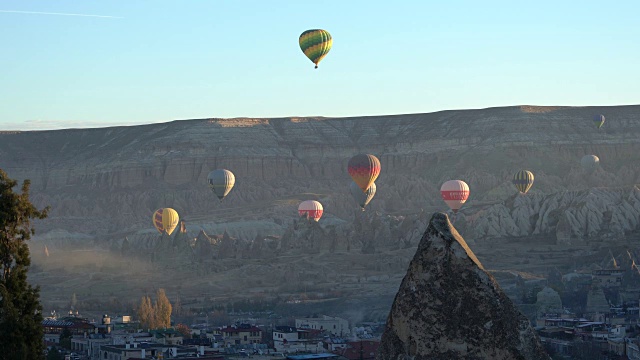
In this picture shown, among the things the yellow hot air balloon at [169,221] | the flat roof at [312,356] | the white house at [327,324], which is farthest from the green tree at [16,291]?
the yellow hot air balloon at [169,221]

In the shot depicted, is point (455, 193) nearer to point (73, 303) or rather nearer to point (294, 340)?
point (73, 303)

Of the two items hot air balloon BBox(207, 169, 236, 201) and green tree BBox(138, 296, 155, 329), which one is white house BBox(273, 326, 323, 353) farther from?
hot air balloon BBox(207, 169, 236, 201)

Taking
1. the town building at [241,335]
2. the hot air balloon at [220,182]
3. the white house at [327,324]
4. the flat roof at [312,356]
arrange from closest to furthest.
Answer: the flat roof at [312,356] → the town building at [241,335] → the white house at [327,324] → the hot air balloon at [220,182]

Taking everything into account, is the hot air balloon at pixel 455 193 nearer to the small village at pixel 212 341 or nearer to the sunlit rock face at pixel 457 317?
the small village at pixel 212 341

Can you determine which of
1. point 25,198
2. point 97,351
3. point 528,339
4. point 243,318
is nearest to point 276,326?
point 243,318

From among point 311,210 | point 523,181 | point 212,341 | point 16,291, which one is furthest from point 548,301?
point 16,291

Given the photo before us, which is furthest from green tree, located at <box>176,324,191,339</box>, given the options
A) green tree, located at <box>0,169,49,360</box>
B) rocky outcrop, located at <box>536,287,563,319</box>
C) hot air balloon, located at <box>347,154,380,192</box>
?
green tree, located at <box>0,169,49,360</box>
